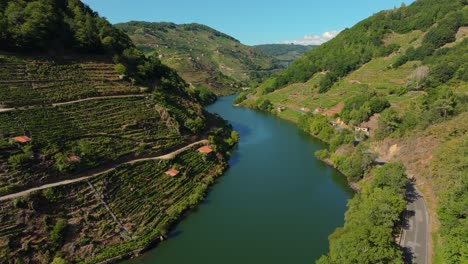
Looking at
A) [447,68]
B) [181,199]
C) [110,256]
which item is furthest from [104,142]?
[447,68]

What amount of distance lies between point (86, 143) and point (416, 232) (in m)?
46.6

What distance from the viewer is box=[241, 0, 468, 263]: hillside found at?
3288 cm

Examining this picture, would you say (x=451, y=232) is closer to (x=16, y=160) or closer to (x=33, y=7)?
(x=16, y=160)

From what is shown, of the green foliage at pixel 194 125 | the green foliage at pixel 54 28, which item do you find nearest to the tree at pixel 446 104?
the green foliage at pixel 194 125

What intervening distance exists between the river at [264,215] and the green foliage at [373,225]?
4486mm

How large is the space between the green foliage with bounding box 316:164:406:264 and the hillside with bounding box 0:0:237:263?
22.6m

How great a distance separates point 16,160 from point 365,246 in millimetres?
41210

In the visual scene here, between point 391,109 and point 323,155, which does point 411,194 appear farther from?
point 391,109

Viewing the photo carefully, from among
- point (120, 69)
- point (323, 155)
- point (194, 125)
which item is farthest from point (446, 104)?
point (120, 69)

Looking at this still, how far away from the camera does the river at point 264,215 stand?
35719 millimetres

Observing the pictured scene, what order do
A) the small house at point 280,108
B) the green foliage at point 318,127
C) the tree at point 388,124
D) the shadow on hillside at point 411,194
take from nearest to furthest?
1. the shadow on hillside at point 411,194
2. the tree at point 388,124
3. the green foliage at point 318,127
4. the small house at point 280,108

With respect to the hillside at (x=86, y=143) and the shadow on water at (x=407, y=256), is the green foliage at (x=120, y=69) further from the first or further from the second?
the shadow on water at (x=407, y=256)

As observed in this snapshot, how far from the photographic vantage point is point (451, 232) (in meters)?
30.6

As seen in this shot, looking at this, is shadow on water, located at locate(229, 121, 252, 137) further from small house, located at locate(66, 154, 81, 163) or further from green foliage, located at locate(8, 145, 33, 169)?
green foliage, located at locate(8, 145, 33, 169)
